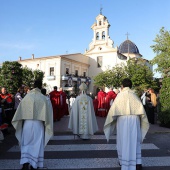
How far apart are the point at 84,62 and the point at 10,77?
3890cm

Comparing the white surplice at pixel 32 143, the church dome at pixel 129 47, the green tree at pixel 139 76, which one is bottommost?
the white surplice at pixel 32 143

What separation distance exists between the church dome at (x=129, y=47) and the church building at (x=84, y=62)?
→ 1.48 m

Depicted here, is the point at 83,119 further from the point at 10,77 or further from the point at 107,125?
the point at 10,77

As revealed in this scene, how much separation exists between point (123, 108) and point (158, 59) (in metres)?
32.1

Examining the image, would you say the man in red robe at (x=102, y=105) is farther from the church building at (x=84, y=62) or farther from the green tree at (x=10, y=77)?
the church building at (x=84, y=62)

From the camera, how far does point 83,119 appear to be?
853 centimetres

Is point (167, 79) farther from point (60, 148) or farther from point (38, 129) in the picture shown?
point (38, 129)

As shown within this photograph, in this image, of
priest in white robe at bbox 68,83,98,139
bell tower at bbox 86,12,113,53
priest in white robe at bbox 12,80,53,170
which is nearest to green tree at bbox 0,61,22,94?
priest in white robe at bbox 68,83,98,139

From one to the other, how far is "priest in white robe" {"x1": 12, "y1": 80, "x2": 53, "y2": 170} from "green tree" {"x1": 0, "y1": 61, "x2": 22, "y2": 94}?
12.4 metres

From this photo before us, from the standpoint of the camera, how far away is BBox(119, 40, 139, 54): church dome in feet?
203

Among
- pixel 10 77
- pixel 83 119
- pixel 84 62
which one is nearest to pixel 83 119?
pixel 83 119

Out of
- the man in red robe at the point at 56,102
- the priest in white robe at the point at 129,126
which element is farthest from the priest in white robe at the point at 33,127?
the man in red robe at the point at 56,102

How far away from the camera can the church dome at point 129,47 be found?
6194 centimetres

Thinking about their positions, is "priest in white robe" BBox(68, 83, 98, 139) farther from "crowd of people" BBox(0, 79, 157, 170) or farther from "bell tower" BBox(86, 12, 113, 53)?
"bell tower" BBox(86, 12, 113, 53)
